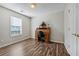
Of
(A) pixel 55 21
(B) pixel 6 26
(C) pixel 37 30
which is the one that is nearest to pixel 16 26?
(B) pixel 6 26

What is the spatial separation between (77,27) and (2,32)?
2.77 metres

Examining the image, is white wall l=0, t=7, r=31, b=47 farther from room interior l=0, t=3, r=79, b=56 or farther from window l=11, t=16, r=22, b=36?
window l=11, t=16, r=22, b=36

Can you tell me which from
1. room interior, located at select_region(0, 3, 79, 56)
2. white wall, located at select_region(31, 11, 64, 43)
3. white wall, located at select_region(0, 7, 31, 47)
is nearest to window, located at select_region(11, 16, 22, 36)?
room interior, located at select_region(0, 3, 79, 56)

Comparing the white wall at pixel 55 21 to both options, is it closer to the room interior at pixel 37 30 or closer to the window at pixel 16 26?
the room interior at pixel 37 30

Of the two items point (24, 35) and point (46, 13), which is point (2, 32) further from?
point (46, 13)

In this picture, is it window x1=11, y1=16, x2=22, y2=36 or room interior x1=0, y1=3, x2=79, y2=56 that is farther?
window x1=11, y1=16, x2=22, y2=36

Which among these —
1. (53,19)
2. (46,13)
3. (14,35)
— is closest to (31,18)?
(46,13)

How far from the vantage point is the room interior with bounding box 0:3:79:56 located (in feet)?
8.65

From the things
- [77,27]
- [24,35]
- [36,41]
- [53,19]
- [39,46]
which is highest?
[53,19]

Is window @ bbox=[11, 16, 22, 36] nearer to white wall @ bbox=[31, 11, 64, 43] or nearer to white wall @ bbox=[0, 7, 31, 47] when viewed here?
white wall @ bbox=[0, 7, 31, 47]

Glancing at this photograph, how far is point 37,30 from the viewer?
107 inches

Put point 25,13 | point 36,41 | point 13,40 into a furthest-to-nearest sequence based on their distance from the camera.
A: 1. point 13,40
2. point 25,13
3. point 36,41

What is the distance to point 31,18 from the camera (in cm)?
269

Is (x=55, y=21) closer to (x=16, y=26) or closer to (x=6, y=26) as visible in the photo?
(x=16, y=26)
